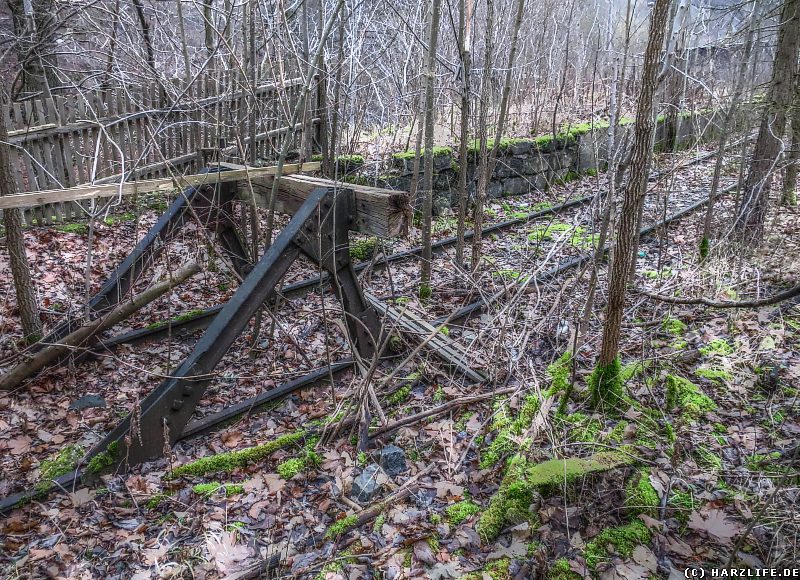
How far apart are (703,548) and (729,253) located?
5.45 m

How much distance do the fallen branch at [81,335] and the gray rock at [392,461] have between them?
8.93 feet

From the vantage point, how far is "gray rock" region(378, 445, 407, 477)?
3.87 meters

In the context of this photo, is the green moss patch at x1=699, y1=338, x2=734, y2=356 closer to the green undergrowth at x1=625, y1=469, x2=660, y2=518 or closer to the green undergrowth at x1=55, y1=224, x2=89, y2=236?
the green undergrowth at x1=625, y1=469, x2=660, y2=518

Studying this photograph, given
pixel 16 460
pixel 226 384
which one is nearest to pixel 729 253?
pixel 226 384

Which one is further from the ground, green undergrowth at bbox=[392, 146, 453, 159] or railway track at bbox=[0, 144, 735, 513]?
green undergrowth at bbox=[392, 146, 453, 159]

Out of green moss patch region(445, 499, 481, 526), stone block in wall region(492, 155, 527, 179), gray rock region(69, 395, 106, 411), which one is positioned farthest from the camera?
stone block in wall region(492, 155, 527, 179)

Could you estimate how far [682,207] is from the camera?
417 inches

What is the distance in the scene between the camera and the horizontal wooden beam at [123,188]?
3881 millimetres

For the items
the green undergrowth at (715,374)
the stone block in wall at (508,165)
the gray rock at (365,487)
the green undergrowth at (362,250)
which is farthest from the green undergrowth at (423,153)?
the gray rock at (365,487)

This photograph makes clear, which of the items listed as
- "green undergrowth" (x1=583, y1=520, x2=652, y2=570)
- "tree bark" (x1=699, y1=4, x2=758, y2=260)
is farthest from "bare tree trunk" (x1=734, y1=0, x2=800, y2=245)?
"green undergrowth" (x1=583, y1=520, x2=652, y2=570)

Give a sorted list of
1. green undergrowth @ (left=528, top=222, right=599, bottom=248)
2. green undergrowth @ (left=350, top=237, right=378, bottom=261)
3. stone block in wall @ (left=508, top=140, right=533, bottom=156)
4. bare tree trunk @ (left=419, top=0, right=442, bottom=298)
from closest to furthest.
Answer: bare tree trunk @ (left=419, top=0, right=442, bottom=298) → green undergrowth @ (left=350, top=237, right=378, bottom=261) → green undergrowth @ (left=528, top=222, right=599, bottom=248) → stone block in wall @ (left=508, top=140, right=533, bottom=156)

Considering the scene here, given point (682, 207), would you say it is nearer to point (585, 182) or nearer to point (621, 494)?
point (585, 182)

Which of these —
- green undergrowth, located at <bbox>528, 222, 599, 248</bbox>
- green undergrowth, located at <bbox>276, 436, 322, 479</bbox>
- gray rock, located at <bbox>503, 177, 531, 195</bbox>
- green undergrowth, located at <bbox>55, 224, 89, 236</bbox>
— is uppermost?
gray rock, located at <bbox>503, 177, 531, 195</bbox>

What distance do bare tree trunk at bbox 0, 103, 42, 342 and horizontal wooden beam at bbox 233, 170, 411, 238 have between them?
2434mm
